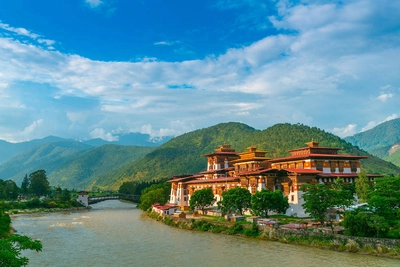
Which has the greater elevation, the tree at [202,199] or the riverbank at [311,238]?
the tree at [202,199]

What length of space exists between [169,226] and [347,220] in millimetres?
27004

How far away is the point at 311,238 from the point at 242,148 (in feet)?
380

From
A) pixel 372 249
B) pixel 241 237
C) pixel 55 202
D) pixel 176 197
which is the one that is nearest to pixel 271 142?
pixel 176 197

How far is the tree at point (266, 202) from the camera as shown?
45.3 metres

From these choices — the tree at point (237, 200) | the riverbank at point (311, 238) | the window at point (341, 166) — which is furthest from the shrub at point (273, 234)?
the window at point (341, 166)

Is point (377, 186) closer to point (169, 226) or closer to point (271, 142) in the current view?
point (169, 226)

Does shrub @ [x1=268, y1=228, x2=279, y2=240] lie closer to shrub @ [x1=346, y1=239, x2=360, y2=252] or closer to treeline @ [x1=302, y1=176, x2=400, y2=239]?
treeline @ [x1=302, y1=176, x2=400, y2=239]

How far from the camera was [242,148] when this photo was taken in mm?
150250

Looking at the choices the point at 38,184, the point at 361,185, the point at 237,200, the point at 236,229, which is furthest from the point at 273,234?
the point at 38,184

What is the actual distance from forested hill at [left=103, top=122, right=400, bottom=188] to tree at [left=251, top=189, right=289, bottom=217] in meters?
64.2

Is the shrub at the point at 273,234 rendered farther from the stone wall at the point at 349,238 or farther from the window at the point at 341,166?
the window at the point at 341,166

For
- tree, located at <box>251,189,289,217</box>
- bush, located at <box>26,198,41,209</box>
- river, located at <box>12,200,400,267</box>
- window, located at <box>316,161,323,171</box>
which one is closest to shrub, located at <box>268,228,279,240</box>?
river, located at <box>12,200,400,267</box>

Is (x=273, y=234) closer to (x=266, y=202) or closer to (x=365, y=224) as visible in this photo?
(x=266, y=202)

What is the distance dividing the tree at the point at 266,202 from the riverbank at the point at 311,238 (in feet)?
14.1
